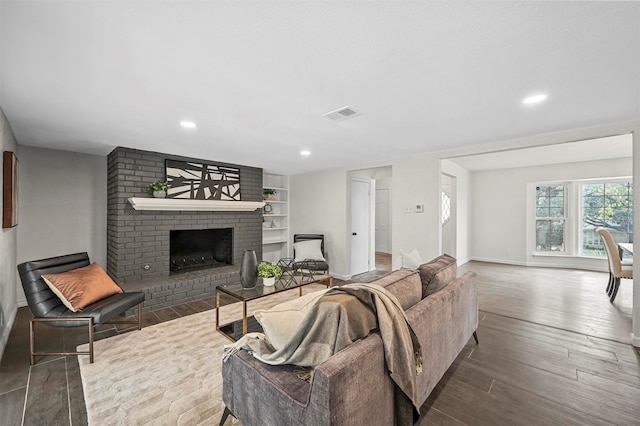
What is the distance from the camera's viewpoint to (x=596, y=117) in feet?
8.54

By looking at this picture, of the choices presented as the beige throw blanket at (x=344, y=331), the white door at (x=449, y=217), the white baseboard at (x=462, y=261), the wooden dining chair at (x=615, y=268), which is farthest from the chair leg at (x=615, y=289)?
the beige throw blanket at (x=344, y=331)

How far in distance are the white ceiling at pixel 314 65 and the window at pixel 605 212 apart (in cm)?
454

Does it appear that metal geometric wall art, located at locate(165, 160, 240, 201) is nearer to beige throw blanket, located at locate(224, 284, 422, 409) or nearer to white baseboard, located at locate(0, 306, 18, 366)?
white baseboard, located at locate(0, 306, 18, 366)

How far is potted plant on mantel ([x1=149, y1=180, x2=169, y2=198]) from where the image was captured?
157 inches

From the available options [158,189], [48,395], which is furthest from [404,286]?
[158,189]

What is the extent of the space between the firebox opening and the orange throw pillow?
162 centimetres

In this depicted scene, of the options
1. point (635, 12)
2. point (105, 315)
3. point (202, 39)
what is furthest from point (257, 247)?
point (635, 12)

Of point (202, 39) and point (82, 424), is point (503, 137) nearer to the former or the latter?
point (202, 39)

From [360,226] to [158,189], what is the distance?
3724 millimetres

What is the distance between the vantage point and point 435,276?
2.18 m

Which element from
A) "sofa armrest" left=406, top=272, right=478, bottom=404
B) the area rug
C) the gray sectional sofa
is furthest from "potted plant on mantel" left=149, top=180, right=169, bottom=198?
"sofa armrest" left=406, top=272, right=478, bottom=404

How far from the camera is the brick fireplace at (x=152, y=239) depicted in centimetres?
382

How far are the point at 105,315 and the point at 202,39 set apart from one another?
2546 millimetres

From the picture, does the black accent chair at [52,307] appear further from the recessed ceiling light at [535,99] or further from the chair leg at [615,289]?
the chair leg at [615,289]
